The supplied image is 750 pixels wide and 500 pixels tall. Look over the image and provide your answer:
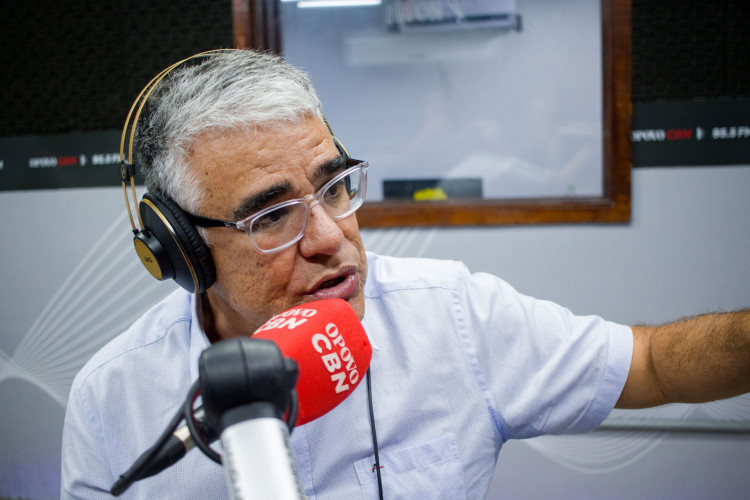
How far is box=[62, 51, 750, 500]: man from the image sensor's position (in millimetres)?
945

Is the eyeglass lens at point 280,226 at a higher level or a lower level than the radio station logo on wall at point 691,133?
lower

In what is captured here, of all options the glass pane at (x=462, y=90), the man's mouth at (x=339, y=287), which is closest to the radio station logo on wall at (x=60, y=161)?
the glass pane at (x=462, y=90)

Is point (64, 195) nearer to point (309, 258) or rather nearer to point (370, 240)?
point (370, 240)

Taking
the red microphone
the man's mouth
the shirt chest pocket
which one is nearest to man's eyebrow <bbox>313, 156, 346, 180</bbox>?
the man's mouth

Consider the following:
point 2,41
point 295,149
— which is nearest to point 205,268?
point 295,149

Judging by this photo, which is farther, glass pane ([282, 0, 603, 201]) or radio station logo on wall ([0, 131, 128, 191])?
radio station logo on wall ([0, 131, 128, 191])

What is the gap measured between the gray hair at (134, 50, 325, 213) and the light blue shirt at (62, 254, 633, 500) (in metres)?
0.29

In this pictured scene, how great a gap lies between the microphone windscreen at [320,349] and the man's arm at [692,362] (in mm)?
571

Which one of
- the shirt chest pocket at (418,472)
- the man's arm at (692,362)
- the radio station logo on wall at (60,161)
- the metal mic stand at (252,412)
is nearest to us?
the metal mic stand at (252,412)

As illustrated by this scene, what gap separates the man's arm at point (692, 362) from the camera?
925 millimetres

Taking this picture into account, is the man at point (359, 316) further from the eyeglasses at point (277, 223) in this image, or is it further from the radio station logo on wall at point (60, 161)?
the radio station logo on wall at point (60, 161)

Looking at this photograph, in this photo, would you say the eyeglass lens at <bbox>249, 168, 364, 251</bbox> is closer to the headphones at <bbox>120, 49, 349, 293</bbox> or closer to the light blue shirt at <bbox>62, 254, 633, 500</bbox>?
the headphones at <bbox>120, 49, 349, 293</bbox>

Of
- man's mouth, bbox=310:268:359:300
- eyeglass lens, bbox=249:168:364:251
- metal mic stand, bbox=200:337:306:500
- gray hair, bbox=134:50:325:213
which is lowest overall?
man's mouth, bbox=310:268:359:300

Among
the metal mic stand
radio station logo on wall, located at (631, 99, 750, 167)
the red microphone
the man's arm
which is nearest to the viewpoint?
the metal mic stand
